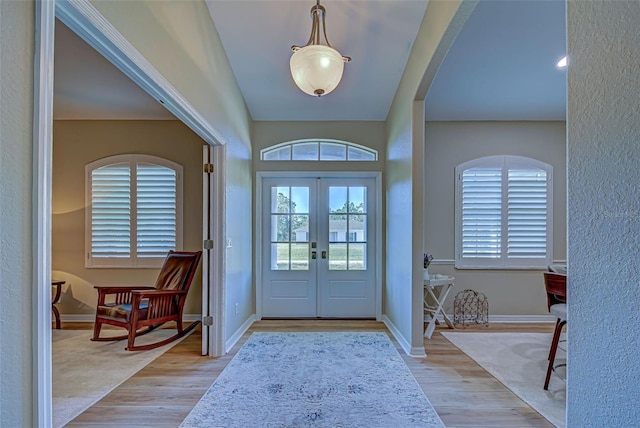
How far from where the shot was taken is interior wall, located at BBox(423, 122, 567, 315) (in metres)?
4.60

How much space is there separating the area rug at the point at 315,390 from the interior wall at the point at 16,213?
1.39 metres

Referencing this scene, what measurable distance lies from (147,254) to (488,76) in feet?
16.2

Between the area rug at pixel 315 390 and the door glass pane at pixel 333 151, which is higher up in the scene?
the door glass pane at pixel 333 151

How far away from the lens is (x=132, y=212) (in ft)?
15.2

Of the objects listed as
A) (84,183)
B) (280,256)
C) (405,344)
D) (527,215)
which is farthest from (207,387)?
(527,215)

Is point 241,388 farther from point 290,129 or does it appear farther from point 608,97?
point 290,129

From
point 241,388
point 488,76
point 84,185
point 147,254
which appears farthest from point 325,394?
point 84,185

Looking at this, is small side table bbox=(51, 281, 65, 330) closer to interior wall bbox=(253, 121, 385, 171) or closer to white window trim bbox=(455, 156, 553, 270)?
interior wall bbox=(253, 121, 385, 171)

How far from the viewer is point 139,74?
1.96 m

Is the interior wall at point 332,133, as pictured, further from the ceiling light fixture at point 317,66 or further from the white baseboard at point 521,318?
the white baseboard at point 521,318

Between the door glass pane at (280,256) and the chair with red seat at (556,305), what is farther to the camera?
the door glass pane at (280,256)

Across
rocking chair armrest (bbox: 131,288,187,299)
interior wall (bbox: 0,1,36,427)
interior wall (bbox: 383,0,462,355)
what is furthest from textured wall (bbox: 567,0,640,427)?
rocking chair armrest (bbox: 131,288,187,299)

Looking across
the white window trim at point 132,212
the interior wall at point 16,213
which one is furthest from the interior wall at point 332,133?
the interior wall at point 16,213

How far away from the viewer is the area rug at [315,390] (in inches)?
88.5
